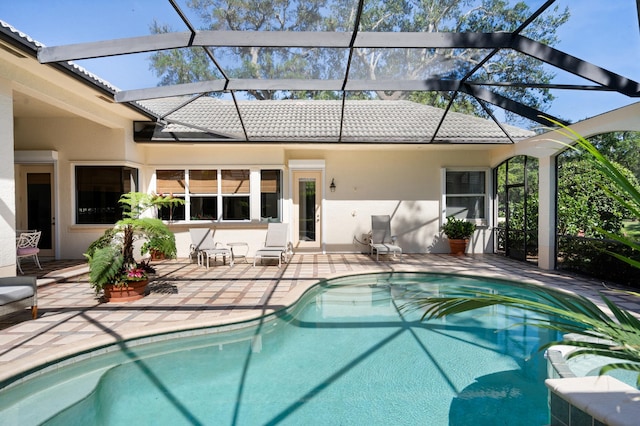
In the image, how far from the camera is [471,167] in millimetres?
11836

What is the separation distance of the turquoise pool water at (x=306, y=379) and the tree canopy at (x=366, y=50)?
430 centimetres

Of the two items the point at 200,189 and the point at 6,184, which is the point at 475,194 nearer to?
the point at 200,189

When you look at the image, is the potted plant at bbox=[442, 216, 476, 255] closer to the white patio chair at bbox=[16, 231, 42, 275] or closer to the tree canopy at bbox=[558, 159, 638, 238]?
the tree canopy at bbox=[558, 159, 638, 238]

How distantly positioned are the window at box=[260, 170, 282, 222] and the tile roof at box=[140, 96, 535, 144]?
133 cm

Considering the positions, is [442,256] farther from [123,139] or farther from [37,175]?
[37,175]

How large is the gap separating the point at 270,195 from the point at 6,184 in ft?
20.8

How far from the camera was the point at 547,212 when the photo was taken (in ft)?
29.4

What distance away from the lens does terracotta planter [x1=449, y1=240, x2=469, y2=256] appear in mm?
11359

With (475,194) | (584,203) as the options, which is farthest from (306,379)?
(475,194)

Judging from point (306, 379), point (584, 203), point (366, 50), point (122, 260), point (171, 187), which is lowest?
point (306, 379)

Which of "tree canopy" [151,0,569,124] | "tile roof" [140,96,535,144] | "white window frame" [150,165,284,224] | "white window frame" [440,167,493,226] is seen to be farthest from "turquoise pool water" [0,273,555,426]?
"white window frame" [440,167,493,226]

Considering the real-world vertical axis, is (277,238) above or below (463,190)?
below

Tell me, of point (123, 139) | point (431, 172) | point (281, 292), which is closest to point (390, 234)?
point (431, 172)

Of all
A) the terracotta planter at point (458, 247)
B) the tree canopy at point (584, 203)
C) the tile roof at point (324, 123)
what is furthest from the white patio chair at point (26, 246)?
the tree canopy at point (584, 203)
